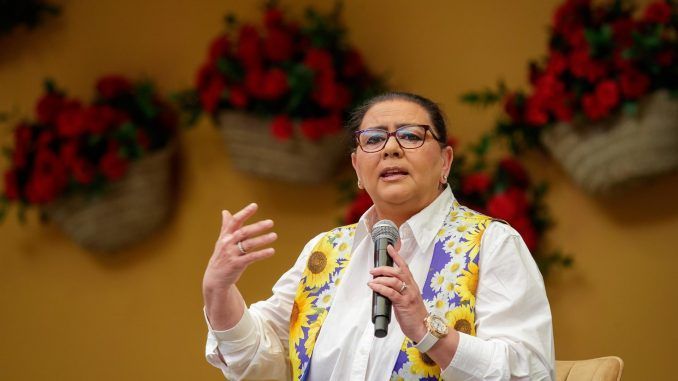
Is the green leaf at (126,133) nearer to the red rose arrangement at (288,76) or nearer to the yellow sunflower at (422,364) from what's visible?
the red rose arrangement at (288,76)

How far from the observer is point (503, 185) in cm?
369

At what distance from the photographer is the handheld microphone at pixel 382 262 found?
6.24 ft

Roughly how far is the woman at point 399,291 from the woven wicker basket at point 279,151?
1.30 m

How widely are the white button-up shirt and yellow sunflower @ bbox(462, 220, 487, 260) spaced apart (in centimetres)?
1

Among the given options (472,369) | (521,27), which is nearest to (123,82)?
(521,27)

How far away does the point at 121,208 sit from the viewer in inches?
168

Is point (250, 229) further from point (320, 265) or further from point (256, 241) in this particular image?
point (320, 265)

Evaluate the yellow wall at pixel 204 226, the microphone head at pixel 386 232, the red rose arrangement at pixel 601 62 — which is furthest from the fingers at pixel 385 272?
the yellow wall at pixel 204 226

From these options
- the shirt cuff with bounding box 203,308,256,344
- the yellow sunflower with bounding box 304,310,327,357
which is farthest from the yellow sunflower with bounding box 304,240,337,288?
the shirt cuff with bounding box 203,308,256,344

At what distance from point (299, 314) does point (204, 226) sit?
190 centimetres

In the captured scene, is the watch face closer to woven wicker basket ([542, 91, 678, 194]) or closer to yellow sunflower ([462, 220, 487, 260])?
yellow sunflower ([462, 220, 487, 260])

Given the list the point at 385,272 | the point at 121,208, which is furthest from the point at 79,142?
the point at 385,272

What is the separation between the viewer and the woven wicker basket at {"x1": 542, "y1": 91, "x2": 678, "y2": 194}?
11.0 feet

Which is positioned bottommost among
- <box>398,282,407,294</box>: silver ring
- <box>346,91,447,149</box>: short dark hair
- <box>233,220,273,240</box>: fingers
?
<box>398,282,407,294</box>: silver ring
